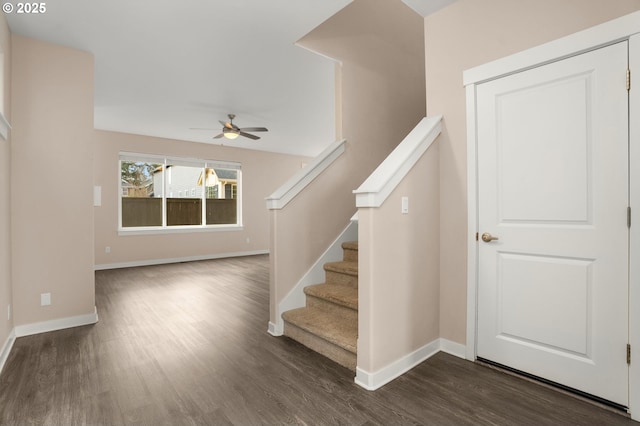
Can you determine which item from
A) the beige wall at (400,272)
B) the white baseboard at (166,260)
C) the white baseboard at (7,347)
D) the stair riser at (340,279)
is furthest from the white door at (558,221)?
the white baseboard at (166,260)

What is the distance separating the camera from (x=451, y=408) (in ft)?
5.58

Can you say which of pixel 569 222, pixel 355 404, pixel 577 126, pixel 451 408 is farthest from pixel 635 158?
pixel 355 404

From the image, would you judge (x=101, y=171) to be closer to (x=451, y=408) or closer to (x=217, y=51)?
(x=217, y=51)

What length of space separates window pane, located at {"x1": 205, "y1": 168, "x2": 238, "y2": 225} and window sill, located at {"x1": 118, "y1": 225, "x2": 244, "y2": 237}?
0.68ft

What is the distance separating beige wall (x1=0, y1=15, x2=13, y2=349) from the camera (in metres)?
2.33

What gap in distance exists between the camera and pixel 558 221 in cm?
187

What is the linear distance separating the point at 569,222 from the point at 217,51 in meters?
3.28

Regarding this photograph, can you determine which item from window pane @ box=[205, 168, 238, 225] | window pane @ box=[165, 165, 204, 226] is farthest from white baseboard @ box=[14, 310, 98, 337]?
window pane @ box=[205, 168, 238, 225]

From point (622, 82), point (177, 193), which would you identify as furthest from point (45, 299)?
point (622, 82)

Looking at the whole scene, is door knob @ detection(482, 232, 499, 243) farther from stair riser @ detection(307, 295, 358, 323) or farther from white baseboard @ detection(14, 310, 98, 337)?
white baseboard @ detection(14, 310, 98, 337)

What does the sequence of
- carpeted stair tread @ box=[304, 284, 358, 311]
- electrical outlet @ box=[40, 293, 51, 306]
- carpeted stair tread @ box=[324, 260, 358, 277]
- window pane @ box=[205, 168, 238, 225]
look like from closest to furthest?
carpeted stair tread @ box=[304, 284, 358, 311] < carpeted stair tread @ box=[324, 260, 358, 277] < electrical outlet @ box=[40, 293, 51, 306] < window pane @ box=[205, 168, 238, 225]

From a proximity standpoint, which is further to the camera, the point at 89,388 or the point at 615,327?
the point at 89,388

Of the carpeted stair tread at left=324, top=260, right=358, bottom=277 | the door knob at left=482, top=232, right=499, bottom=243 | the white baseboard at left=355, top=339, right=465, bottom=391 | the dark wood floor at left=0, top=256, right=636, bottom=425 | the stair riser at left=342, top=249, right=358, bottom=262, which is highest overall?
the door knob at left=482, top=232, right=499, bottom=243

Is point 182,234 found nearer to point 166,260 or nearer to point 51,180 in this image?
point 166,260
